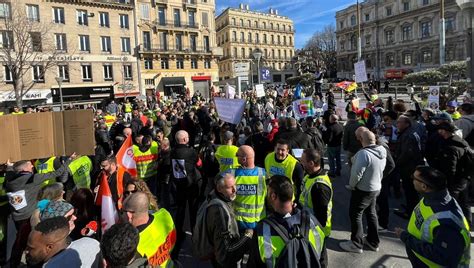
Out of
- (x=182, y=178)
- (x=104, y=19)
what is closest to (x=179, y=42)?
(x=104, y=19)

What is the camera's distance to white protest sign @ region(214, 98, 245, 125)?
6445 mm

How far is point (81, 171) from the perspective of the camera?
16.6 ft

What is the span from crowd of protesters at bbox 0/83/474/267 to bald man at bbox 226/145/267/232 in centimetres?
1

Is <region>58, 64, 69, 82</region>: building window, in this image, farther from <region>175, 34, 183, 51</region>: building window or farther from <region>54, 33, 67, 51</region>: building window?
<region>175, 34, 183, 51</region>: building window

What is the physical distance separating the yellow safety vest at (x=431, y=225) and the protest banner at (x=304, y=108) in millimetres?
6324

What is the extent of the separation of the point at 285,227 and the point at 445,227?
134 centimetres

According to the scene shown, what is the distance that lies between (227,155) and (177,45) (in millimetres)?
40504

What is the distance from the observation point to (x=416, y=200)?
5.51 metres

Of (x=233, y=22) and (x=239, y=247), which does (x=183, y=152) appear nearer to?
(x=239, y=247)

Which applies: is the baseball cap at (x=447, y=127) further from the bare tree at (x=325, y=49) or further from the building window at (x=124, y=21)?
the bare tree at (x=325, y=49)

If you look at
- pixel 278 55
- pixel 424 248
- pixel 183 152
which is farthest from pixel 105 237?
pixel 278 55

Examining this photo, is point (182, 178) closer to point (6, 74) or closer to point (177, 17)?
point (6, 74)

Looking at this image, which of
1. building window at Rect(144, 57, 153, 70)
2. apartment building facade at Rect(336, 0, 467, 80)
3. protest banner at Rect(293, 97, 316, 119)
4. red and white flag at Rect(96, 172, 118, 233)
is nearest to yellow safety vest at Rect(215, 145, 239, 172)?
red and white flag at Rect(96, 172, 118, 233)

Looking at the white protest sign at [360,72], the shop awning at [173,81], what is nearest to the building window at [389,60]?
the shop awning at [173,81]
